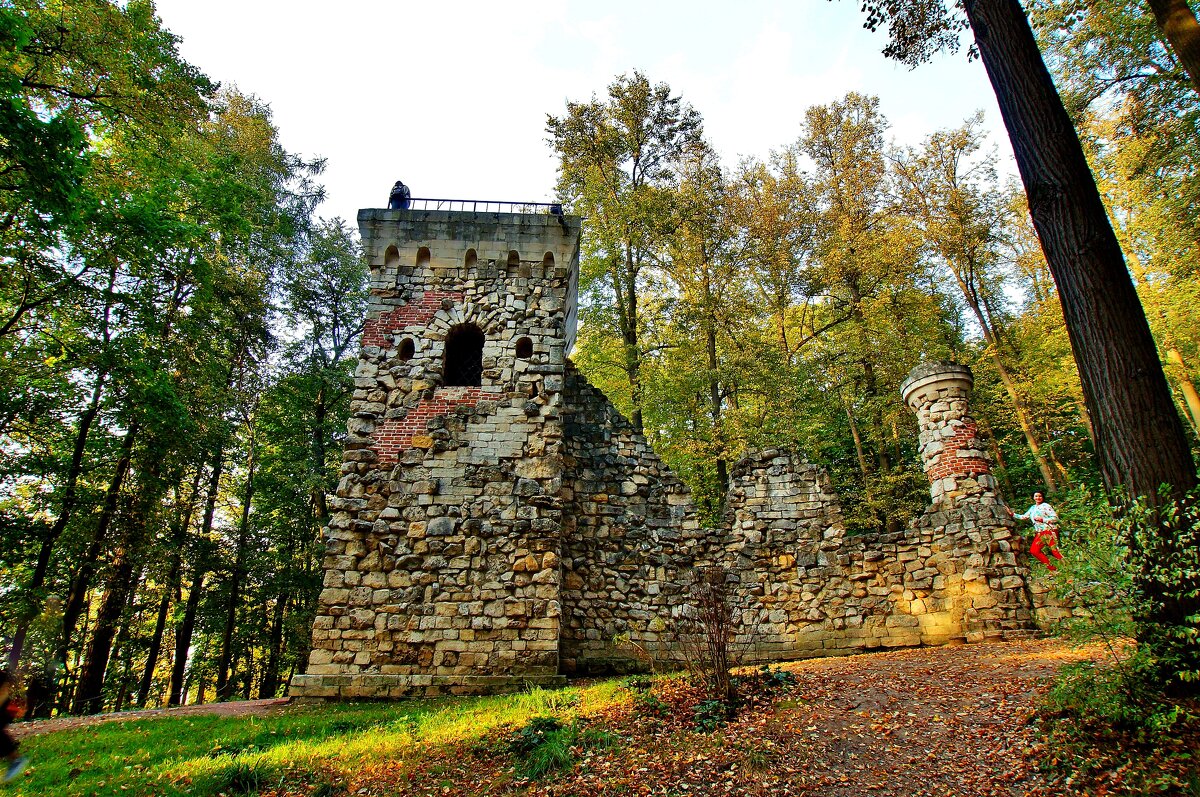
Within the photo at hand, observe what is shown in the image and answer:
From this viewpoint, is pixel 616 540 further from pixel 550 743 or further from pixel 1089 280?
pixel 1089 280

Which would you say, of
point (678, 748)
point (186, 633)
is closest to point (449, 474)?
point (678, 748)

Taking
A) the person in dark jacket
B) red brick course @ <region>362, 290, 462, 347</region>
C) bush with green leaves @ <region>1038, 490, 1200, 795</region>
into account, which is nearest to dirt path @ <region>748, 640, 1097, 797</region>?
bush with green leaves @ <region>1038, 490, 1200, 795</region>

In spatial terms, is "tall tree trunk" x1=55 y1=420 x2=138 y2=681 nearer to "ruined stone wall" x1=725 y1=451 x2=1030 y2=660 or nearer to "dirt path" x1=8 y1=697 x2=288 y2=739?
"dirt path" x1=8 y1=697 x2=288 y2=739

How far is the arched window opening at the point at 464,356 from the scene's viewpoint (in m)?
10.7

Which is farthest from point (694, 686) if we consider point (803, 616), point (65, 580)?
point (65, 580)

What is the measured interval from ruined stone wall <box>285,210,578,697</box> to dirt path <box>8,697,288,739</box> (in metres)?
1.01

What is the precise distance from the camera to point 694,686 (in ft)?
21.1

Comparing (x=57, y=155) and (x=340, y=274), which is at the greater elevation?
(x=340, y=274)

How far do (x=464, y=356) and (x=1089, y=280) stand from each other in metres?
9.02

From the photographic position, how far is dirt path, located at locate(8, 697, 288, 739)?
7.58 meters

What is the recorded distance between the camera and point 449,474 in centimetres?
956

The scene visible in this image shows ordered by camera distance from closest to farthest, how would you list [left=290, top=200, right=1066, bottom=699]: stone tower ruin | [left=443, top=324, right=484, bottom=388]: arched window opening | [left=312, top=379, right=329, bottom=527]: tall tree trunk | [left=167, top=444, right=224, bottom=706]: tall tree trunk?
1. [left=290, top=200, right=1066, bottom=699]: stone tower ruin
2. [left=443, top=324, right=484, bottom=388]: arched window opening
3. [left=167, top=444, right=224, bottom=706]: tall tree trunk
4. [left=312, top=379, right=329, bottom=527]: tall tree trunk

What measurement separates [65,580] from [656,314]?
16923mm

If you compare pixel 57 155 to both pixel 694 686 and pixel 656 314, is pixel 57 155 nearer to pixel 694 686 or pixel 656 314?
pixel 694 686
